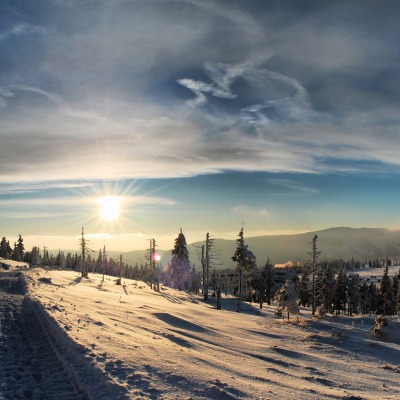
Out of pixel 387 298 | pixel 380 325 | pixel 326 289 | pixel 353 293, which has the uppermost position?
pixel 380 325

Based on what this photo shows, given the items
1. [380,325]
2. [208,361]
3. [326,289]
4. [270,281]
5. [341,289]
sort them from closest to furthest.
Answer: [208,361] → [380,325] → [326,289] → [341,289] → [270,281]

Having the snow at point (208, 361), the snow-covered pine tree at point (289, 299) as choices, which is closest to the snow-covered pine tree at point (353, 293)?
the snow-covered pine tree at point (289, 299)

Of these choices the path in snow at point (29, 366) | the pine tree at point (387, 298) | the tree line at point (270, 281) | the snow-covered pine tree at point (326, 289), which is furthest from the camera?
the snow-covered pine tree at point (326, 289)

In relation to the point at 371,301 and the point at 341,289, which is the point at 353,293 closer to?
the point at 341,289

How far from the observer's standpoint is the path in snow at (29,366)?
740cm

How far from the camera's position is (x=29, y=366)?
9.03 m

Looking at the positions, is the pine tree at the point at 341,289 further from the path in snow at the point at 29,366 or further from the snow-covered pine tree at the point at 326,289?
the path in snow at the point at 29,366

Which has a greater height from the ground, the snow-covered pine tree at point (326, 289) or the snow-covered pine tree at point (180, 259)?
the snow-covered pine tree at point (180, 259)

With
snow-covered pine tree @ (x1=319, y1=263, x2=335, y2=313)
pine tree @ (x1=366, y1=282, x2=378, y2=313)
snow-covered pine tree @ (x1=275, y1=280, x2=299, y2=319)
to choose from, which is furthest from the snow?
pine tree @ (x1=366, y1=282, x2=378, y2=313)

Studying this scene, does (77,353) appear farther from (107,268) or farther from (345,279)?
(107,268)

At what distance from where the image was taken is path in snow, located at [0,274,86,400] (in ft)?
24.3

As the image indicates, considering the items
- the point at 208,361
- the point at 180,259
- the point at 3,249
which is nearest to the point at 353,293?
the point at 180,259

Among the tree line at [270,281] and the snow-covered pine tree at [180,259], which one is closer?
the tree line at [270,281]

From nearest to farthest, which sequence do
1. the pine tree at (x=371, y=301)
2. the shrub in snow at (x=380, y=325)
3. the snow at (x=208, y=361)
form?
the snow at (x=208, y=361) → the shrub in snow at (x=380, y=325) → the pine tree at (x=371, y=301)
